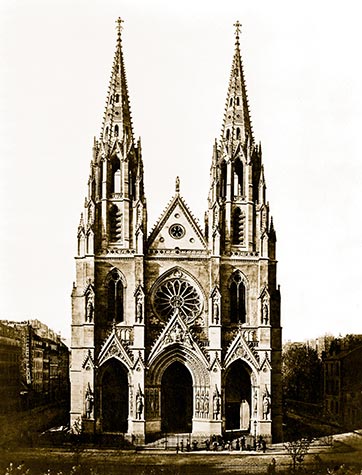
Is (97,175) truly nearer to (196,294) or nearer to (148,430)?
(196,294)

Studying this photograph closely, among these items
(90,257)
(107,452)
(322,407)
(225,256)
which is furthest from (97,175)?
(322,407)

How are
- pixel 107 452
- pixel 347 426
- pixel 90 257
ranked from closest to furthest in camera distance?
pixel 107 452 < pixel 347 426 < pixel 90 257

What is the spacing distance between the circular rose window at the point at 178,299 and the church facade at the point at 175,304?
0.20ft

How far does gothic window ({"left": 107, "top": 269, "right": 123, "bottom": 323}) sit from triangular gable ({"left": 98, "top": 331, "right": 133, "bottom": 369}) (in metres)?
1.50

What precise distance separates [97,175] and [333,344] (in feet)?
56.8

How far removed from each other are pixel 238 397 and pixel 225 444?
15.2 feet

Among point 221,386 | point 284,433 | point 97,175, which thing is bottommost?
point 284,433

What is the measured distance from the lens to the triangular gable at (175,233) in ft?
161

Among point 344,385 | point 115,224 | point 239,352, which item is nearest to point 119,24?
point 115,224

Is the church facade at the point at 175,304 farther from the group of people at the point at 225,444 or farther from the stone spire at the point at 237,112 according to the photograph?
the group of people at the point at 225,444

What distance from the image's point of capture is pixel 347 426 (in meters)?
44.9

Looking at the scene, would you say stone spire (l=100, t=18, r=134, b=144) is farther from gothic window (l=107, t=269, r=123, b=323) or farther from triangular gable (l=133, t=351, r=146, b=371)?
triangular gable (l=133, t=351, r=146, b=371)

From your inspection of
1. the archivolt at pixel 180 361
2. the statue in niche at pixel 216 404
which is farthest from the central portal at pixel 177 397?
the statue in niche at pixel 216 404

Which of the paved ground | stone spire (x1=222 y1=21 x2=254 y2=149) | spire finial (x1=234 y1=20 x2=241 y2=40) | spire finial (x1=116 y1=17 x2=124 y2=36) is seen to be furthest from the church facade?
spire finial (x1=234 y1=20 x2=241 y2=40)
